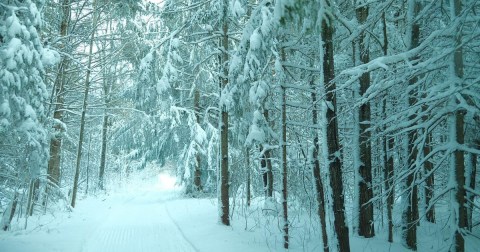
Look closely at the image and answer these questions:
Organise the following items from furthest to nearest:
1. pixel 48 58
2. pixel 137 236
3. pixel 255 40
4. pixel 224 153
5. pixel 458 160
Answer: pixel 224 153 < pixel 137 236 < pixel 48 58 < pixel 255 40 < pixel 458 160

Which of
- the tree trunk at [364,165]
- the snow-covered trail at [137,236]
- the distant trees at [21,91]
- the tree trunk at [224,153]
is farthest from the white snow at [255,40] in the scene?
the snow-covered trail at [137,236]

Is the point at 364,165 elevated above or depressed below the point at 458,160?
below

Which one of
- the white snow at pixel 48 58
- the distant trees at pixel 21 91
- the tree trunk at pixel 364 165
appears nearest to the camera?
the distant trees at pixel 21 91

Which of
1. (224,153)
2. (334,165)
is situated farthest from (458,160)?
(224,153)

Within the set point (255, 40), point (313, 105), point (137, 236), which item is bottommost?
point (137, 236)

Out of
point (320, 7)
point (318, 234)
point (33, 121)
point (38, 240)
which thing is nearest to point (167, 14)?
point (33, 121)

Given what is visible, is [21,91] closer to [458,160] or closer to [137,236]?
[137,236]

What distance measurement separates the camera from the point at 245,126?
37.7 ft

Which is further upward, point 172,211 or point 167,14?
point 167,14

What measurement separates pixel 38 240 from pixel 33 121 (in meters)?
3.20

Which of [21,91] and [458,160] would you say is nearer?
[458,160]

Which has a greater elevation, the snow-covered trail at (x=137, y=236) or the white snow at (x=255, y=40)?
the white snow at (x=255, y=40)

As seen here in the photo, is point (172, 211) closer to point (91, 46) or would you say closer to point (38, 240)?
point (38, 240)

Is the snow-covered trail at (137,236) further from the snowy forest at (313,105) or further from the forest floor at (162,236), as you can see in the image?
the snowy forest at (313,105)
